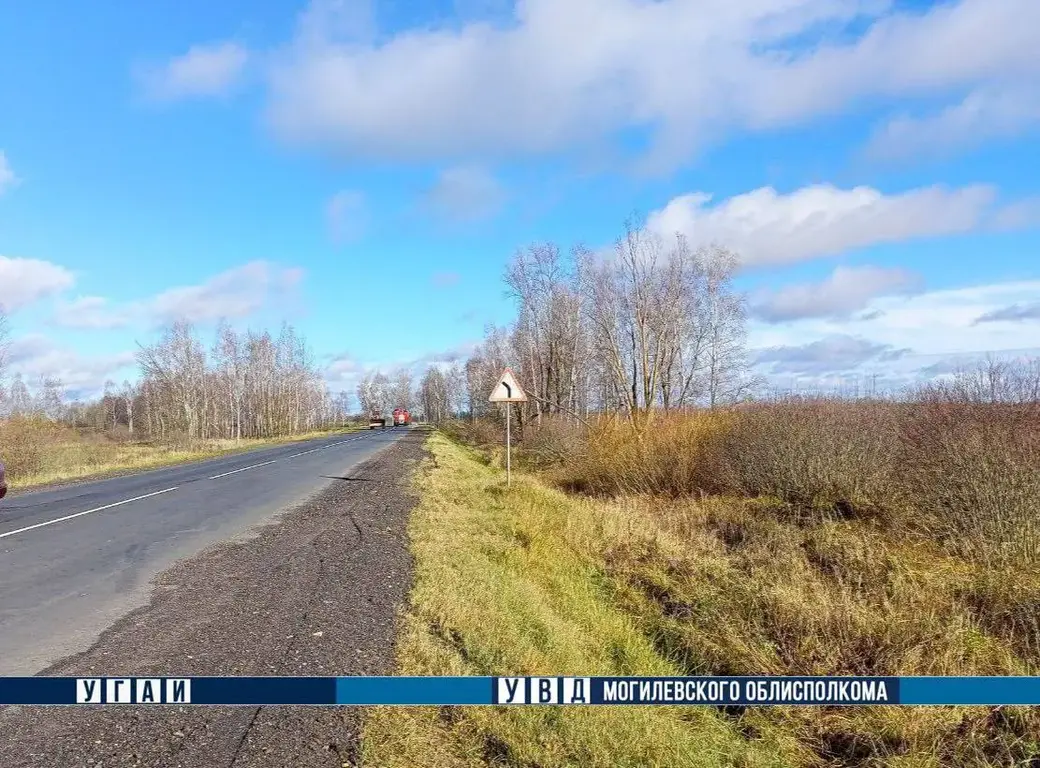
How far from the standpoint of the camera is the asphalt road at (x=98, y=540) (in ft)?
19.6

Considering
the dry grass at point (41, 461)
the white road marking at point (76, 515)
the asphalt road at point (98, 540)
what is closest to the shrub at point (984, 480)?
the asphalt road at point (98, 540)

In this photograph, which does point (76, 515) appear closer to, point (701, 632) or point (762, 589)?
point (701, 632)

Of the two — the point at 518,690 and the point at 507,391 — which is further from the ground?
the point at 507,391

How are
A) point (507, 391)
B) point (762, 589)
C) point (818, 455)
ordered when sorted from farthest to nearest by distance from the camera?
1. point (507, 391)
2. point (818, 455)
3. point (762, 589)

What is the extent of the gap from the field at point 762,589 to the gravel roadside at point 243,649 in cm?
33

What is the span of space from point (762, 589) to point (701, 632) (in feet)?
4.42

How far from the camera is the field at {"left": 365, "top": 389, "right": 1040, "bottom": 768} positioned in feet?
15.2

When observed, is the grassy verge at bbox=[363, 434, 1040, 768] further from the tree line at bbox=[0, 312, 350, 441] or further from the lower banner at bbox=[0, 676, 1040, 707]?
the tree line at bbox=[0, 312, 350, 441]

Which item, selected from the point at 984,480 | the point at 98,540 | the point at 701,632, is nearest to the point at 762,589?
the point at 701,632

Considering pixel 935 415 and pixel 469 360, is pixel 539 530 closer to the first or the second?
pixel 935 415

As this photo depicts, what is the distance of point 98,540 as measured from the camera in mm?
10195

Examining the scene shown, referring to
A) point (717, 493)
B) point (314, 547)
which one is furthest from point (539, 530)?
point (717, 493)

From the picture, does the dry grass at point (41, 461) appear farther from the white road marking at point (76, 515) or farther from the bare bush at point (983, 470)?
the bare bush at point (983, 470)

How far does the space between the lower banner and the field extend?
141 centimetres
